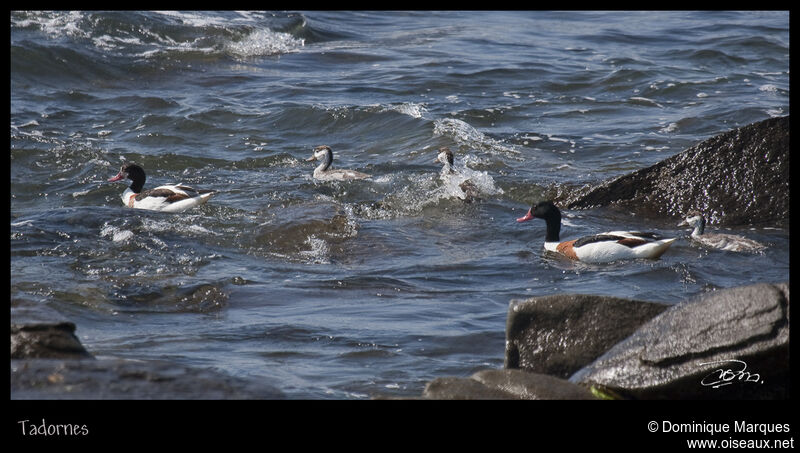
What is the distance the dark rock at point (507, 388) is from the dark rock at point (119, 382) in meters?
0.87

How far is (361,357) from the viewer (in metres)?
7.04

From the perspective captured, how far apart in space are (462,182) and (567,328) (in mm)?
7131

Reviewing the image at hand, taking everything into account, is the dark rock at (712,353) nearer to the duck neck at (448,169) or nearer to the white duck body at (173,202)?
the white duck body at (173,202)

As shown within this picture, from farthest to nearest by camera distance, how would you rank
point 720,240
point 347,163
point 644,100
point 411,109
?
point 644,100, point 411,109, point 347,163, point 720,240

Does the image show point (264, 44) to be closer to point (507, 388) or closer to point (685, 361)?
point (507, 388)

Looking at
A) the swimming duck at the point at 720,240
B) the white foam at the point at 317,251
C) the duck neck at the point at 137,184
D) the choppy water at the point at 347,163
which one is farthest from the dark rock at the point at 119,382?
the duck neck at the point at 137,184

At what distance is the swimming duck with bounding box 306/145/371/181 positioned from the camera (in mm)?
13836

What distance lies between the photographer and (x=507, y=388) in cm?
509

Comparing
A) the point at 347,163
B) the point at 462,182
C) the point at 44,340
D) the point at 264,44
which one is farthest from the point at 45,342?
the point at 264,44

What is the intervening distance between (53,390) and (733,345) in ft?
10.9

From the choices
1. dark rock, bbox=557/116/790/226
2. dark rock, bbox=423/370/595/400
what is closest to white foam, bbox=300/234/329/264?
dark rock, bbox=557/116/790/226

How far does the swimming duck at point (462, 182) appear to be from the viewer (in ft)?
42.1

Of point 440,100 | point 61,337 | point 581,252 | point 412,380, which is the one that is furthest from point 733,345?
point 440,100

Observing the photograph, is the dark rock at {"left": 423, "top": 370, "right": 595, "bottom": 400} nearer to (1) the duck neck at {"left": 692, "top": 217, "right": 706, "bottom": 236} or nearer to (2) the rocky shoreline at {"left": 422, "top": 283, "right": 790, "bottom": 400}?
(2) the rocky shoreline at {"left": 422, "top": 283, "right": 790, "bottom": 400}
